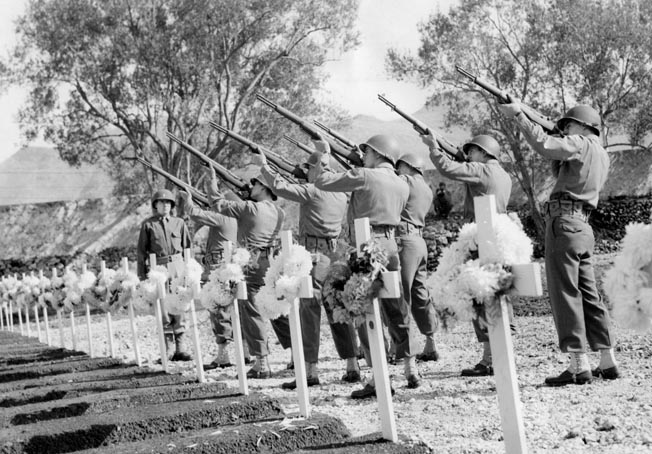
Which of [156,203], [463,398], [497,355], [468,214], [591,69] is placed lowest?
[463,398]

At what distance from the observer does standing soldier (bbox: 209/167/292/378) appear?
30.4 ft

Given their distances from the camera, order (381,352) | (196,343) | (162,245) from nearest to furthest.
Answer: (381,352)
(196,343)
(162,245)

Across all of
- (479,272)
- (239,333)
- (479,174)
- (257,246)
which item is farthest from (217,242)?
(479,272)

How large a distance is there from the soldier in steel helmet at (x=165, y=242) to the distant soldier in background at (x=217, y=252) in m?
0.42

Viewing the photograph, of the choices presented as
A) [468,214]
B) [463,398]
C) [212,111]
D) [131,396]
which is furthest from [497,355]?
[212,111]

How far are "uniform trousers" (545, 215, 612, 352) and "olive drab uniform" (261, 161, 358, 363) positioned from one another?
2088mm

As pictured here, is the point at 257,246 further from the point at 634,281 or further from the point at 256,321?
the point at 634,281

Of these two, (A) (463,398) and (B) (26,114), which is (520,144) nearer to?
(B) (26,114)

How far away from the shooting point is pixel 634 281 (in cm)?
375

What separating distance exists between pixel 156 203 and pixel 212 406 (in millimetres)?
6008

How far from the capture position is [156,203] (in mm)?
11773

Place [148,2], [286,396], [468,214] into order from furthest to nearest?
[148,2]
[468,214]
[286,396]

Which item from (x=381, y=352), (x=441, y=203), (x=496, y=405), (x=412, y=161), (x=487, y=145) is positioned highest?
(x=441, y=203)

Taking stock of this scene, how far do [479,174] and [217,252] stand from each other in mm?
4585
